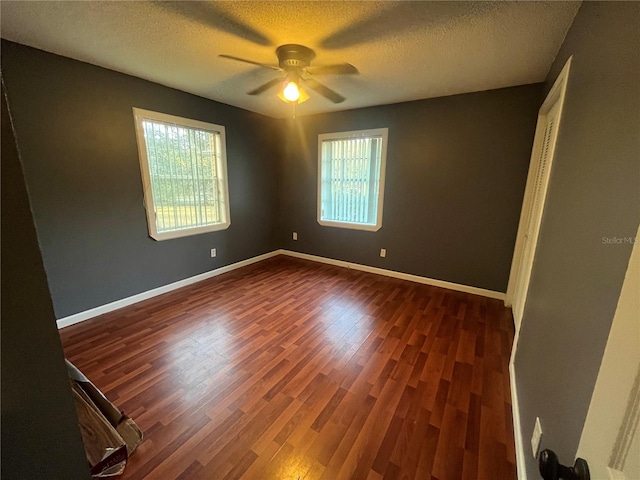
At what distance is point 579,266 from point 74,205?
356 centimetres

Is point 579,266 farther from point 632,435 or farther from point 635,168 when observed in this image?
point 632,435

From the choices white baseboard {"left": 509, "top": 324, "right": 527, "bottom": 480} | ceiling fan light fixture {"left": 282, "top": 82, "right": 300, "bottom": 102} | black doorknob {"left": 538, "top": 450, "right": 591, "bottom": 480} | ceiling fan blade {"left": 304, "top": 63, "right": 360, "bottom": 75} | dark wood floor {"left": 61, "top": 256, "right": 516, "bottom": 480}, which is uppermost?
ceiling fan blade {"left": 304, "top": 63, "right": 360, "bottom": 75}

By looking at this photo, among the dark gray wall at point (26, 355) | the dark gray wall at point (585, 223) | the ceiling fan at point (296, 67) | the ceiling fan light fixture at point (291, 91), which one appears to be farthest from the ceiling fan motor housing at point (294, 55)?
the dark gray wall at point (26, 355)

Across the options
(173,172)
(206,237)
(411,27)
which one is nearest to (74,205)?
(173,172)

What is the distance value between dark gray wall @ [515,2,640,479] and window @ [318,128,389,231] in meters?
2.32

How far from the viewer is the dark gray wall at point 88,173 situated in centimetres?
221

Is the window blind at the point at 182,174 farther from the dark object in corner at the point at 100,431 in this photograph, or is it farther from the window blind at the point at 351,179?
the dark object in corner at the point at 100,431

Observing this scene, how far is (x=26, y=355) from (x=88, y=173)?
266 centimetres

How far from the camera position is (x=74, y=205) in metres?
2.50

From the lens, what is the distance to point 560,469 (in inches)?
20.8

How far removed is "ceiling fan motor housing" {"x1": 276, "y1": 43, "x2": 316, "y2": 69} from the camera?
2.01 m

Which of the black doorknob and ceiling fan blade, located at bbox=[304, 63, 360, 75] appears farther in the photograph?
ceiling fan blade, located at bbox=[304, 63, 360, 75]

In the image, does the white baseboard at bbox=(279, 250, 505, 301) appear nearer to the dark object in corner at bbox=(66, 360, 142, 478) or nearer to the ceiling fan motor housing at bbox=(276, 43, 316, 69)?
the ceiling fan motor housing at bbox=(276, 43, 316, 69)


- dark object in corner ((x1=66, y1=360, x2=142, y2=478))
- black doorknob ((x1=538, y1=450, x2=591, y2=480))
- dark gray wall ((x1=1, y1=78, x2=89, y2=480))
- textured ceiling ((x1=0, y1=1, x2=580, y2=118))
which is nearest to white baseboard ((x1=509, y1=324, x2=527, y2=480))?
black doorknob ((x1=538, y1=450, x2=591, y2=480))
